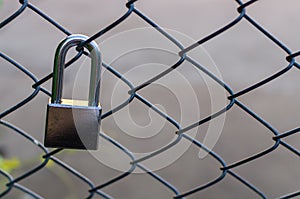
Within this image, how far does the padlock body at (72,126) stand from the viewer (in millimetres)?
523

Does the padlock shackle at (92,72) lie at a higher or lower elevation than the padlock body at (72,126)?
higher

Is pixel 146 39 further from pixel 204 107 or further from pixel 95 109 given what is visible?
pixel 95 109

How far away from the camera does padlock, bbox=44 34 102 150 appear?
1.72 feet

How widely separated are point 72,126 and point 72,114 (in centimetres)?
1

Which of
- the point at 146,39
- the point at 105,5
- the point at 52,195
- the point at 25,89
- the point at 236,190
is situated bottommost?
the point at 52,195

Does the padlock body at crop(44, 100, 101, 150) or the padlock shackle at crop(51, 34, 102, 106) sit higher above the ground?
the padlock shackle at crop(51, 34, 102, 106)

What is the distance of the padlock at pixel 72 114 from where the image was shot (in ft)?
1.72

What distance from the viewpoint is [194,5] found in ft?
7.93

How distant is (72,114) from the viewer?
52 cm

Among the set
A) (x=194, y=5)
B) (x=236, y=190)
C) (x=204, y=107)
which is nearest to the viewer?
(x=236, y=190)

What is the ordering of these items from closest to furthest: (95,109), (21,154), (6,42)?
(95,109), (21,154), (6,42)

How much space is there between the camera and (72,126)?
0.53 metres

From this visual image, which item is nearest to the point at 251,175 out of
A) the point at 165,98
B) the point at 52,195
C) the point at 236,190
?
the point at 236,190

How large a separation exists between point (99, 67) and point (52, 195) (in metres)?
1.29
